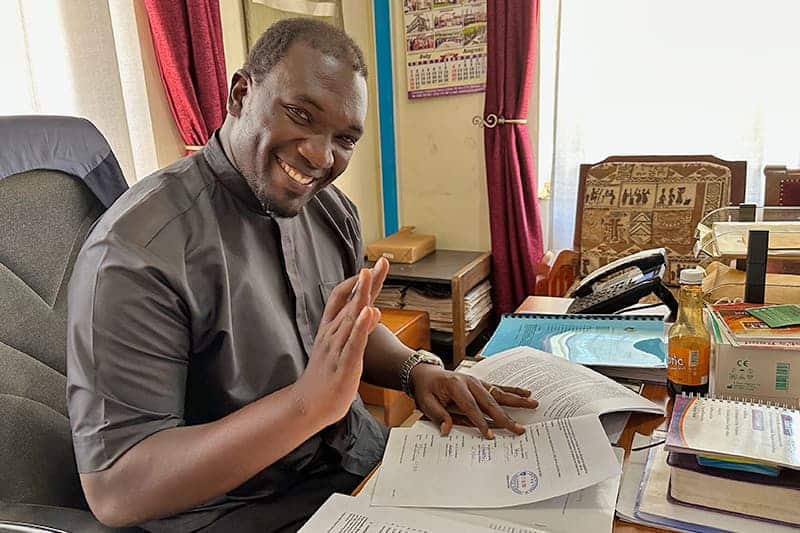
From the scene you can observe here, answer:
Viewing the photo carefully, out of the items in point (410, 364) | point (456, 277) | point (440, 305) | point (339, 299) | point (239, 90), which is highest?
Answer: point (239, 90)

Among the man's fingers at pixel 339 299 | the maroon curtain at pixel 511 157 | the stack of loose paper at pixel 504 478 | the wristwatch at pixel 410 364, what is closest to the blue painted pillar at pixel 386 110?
the maroon curtain at pixel 511 157

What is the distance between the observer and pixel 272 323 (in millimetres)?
954

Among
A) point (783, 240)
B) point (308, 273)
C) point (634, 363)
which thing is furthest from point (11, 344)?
point (783, 240)

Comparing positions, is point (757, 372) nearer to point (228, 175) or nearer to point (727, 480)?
point (727, 480)

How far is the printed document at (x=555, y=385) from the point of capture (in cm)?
88

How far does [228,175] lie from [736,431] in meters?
0.74

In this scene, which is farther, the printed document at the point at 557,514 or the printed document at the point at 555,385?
the printed document at the point at 555,385

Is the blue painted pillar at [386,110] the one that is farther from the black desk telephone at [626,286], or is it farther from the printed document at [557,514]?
the printed document at [557,514]

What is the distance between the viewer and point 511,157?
2551mm

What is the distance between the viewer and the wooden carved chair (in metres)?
2.02

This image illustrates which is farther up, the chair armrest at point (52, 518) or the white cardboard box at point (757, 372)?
the white cardboard box at point (757, 372)

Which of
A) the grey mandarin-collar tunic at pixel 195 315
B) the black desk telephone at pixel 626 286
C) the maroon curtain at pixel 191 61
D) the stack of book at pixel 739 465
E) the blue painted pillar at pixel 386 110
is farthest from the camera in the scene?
the blue painted pillar at pixel 386 110

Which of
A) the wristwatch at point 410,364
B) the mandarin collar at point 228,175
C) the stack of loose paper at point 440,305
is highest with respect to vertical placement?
the mandarin collar at point 228,175

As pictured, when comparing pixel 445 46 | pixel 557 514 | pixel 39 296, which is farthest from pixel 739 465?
pixel 445 46
